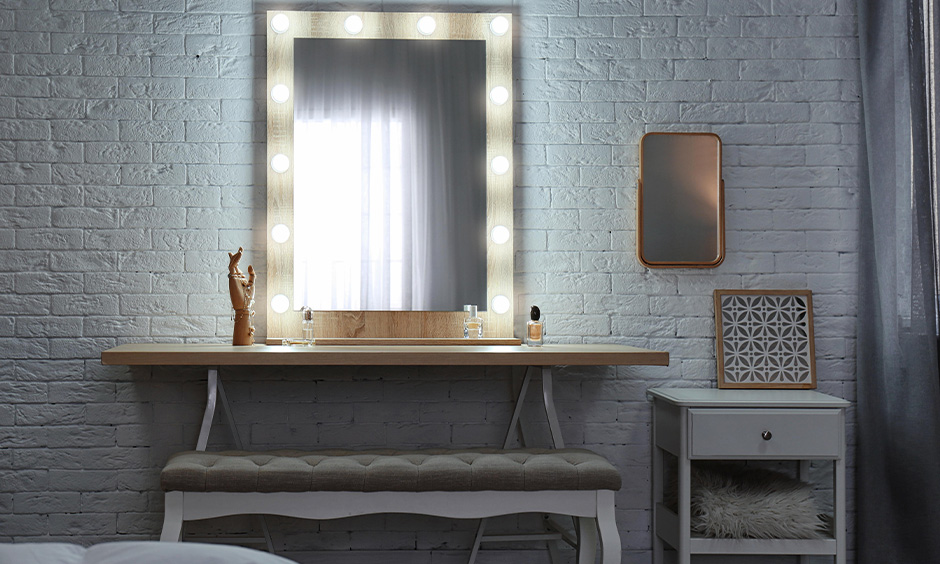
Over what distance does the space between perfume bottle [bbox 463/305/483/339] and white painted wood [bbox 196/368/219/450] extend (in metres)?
0.85

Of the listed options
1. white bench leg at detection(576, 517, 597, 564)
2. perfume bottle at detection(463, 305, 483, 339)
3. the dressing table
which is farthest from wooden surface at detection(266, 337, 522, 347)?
white bench leg at detection(576, 517, 597, 564)

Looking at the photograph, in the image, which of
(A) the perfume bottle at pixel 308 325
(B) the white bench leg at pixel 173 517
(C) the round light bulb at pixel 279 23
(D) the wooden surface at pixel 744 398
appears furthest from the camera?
(C) the round light bulb at pixel 279 23

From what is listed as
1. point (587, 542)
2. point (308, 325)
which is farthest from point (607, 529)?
point (308, 325)

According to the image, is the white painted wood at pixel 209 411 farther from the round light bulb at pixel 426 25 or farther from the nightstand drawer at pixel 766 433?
the nightstand drawer at pixel 766 433

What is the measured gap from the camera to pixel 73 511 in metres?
2.41

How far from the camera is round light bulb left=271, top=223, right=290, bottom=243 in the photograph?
2.46 m

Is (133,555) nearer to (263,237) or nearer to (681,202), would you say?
(263,237)

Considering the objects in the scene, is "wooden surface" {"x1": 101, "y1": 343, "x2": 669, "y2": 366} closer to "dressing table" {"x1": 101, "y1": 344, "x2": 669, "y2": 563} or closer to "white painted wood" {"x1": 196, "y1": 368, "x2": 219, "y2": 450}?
"dressing table" {"x1": 101, "y1": 344, "x2": 669, "y2": 563}

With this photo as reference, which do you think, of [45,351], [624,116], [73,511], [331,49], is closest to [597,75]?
[624,116]

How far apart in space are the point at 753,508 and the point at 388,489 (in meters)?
1.15

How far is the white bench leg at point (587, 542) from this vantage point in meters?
2.12

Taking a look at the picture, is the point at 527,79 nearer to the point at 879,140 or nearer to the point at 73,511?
the point at 879,140

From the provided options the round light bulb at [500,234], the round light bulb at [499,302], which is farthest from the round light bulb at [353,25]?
the round light bulb at [499,302]

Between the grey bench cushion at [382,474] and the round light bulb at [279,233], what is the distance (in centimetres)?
81
